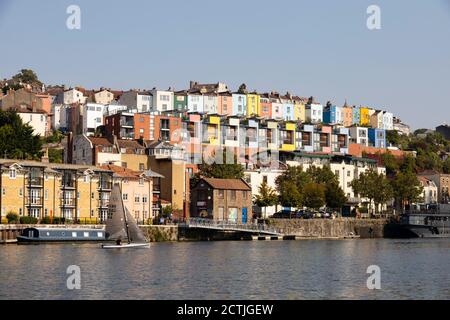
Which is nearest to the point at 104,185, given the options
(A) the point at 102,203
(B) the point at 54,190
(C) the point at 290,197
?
(A) the point at 102,203

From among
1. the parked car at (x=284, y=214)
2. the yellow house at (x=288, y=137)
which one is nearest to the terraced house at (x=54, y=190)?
the parked car at (x=284, y=214)

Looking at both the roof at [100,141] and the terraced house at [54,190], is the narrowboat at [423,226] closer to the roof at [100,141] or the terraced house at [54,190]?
the roof at [100,141]

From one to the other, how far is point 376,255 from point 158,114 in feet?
270

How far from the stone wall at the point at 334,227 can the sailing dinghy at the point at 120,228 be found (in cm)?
4089

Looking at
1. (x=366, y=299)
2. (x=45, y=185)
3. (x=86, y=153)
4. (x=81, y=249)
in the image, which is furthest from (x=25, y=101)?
(x=366, y=299)

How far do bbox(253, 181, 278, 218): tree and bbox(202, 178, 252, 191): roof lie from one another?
8.50m

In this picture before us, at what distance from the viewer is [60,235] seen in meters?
108

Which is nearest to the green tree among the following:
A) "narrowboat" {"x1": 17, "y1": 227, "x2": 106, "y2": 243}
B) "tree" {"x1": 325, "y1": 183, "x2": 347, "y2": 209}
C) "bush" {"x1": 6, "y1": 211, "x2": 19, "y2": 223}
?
"bush" {"x1": 6, "y1": 211, "x2": 19, "y2": 223}

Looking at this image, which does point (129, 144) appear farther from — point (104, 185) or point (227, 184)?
point (104, 185)

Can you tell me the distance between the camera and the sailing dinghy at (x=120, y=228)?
100m

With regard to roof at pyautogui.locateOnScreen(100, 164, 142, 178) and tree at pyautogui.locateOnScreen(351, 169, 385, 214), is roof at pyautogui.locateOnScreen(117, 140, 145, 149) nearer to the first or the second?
roof at pyautogui.locateOnScreen(100, 164, 142, 178)

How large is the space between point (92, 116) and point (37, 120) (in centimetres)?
1349

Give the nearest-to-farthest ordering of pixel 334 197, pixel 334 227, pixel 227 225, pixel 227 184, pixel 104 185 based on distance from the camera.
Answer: pixel 104 185, pixel 227 225, pixel 227 184, pixel 334 227, pixel 334 197

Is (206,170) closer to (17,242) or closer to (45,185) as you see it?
(45,185)
